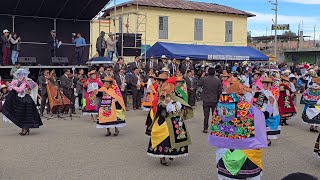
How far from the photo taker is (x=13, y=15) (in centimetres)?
1992

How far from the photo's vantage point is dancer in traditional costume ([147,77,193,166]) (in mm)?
7418

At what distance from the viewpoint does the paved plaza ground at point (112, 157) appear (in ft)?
22.9

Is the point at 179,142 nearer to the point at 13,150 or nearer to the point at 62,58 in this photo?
the point at 13,150

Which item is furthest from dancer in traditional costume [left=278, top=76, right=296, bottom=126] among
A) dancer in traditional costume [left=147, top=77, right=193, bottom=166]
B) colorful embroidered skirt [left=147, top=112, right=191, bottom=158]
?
colorful embroidered skirt [left=147, top=112, right=191, bottom=158]

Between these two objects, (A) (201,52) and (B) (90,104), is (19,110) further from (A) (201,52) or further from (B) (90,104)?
(A) (201,52)

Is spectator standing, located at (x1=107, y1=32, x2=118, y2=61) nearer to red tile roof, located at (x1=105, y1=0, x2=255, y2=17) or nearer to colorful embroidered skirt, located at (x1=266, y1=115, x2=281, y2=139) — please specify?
red tile roof, located at (x1=105, y1=0, x2=255, y2=17)

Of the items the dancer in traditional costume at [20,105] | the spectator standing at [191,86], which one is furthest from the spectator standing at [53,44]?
the dancer in traditional costume at [20,105]

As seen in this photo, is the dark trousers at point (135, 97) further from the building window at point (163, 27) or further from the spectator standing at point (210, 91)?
the building window at point (163, 27)

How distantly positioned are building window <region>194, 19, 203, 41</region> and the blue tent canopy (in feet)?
24.4

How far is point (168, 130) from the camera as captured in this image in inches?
292

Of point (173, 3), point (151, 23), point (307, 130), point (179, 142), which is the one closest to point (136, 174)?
point (179, 142)

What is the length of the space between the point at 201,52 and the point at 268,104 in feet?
54.1

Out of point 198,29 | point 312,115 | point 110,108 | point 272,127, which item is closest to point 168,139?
point 272,127

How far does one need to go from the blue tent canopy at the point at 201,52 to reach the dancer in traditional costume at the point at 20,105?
1329 cm
